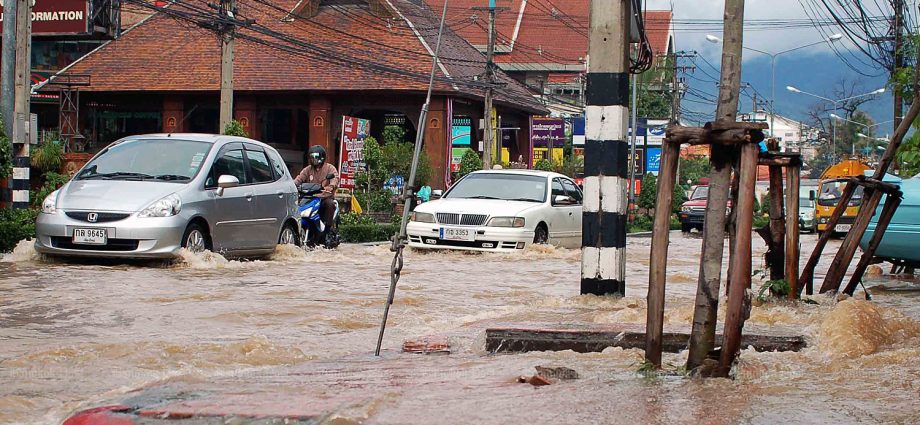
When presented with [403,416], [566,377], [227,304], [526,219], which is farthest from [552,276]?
[403,416]

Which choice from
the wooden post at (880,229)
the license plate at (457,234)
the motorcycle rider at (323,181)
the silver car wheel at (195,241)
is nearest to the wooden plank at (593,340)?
the wooden post at (880,229)

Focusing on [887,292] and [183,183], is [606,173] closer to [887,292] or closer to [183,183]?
[887,292]

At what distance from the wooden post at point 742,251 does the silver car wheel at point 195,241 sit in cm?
840

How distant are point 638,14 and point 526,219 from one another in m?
6.90

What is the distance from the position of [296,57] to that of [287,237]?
2570 cm

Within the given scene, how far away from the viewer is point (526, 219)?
1634cm

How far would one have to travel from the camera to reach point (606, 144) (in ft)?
28.6

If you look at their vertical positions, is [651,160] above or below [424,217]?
above

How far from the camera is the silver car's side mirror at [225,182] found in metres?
12.7

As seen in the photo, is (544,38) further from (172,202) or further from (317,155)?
(172,202)

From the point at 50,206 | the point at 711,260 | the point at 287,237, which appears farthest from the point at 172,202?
the point at 711,260

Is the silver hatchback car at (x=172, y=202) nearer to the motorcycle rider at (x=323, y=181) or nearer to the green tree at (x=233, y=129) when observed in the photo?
the motorcycle rider at (x=323, y=181)

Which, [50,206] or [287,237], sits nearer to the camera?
[50,206]

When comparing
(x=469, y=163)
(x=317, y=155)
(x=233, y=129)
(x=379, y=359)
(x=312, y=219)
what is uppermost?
(x=233, y=129)
